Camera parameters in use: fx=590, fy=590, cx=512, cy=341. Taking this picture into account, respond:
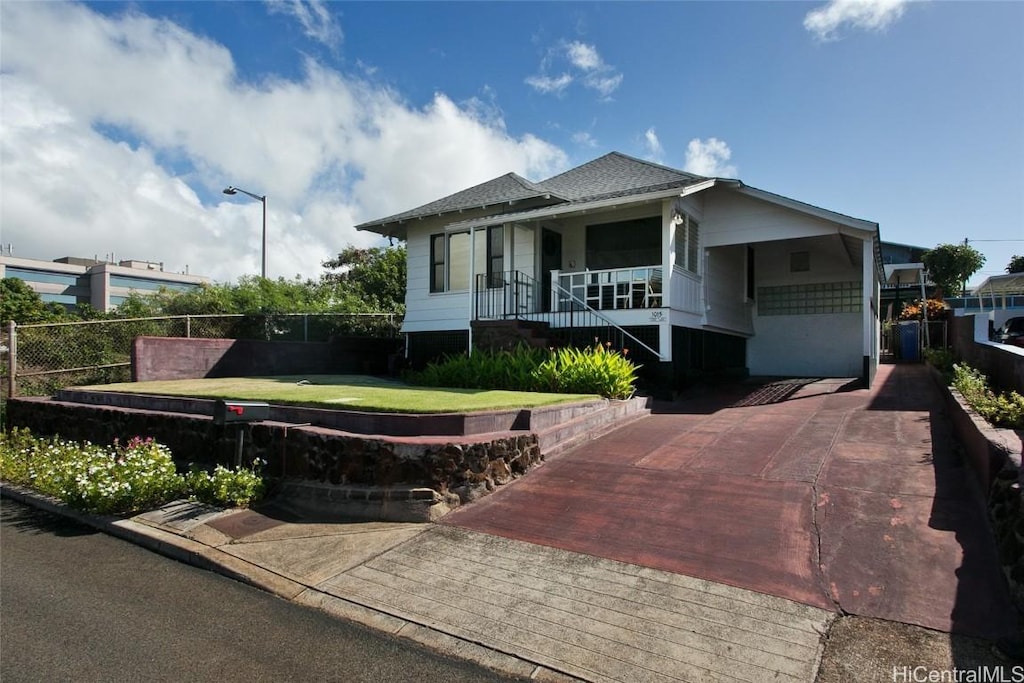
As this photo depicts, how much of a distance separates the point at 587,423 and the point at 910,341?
1522 cm

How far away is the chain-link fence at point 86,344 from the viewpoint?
11836 mm

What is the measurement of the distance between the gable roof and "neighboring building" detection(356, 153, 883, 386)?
5 centimetres

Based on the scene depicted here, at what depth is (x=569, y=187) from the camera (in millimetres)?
14828

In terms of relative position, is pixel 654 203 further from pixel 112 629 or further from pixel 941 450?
pixel 112 629

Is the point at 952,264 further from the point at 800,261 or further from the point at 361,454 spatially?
the point at 361,454

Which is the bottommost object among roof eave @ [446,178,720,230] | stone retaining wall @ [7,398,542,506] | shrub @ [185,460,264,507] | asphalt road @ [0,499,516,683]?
asphalt road @ [0,499,516,683]

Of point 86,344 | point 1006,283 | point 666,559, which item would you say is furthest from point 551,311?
point 1006,283

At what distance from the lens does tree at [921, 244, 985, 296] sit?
117 ft

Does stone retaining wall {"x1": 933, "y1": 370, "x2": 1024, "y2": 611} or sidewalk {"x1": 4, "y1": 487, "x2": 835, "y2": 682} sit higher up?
stone retaining wall {"x1": 933, "y1": 370, "x2": 1024, "y2": 611}

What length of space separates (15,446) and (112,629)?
809cm

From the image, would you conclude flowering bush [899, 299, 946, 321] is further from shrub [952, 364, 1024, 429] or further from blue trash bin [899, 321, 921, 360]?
shrub [952, 364, 1024, 429]

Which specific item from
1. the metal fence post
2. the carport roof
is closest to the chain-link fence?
the metal fence post

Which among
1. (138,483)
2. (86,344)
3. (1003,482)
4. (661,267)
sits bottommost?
(138,483)

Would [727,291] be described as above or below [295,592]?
above
